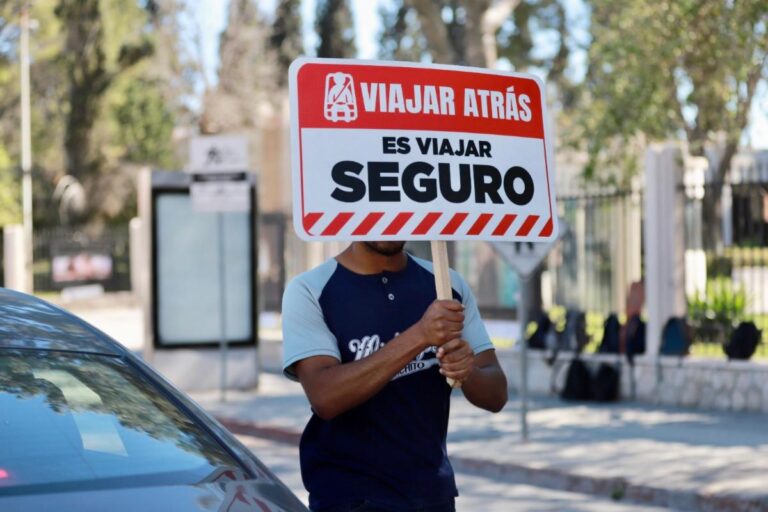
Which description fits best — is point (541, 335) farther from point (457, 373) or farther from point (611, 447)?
point (457, 373)

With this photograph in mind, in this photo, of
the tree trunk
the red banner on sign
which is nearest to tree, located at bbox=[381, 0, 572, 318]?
the tree trunk

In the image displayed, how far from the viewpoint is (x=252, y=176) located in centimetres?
1809

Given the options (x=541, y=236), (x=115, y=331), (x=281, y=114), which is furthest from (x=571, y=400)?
(x=281, y=114)

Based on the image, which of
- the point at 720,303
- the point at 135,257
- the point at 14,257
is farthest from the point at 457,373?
the point at 135,257

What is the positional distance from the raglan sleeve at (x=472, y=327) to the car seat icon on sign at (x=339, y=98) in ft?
2.09

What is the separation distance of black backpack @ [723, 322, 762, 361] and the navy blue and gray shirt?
37.0ft

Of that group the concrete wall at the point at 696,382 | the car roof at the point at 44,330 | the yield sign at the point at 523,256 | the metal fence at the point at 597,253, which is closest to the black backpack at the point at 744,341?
the concrete wall at the point at 696,382

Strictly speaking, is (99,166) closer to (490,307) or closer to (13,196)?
(13,196)

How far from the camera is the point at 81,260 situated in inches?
1636

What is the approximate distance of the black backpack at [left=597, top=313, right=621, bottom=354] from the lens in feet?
54.4

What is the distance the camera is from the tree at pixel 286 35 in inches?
2516

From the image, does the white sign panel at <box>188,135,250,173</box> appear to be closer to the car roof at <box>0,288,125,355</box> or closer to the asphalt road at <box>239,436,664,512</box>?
the asphalt road at <box>239,436,664,512</box>

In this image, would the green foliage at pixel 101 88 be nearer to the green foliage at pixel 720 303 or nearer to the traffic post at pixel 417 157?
the green foliage at pixel 720 303

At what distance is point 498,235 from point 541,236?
0.17 metres
